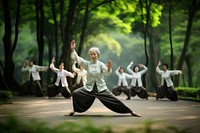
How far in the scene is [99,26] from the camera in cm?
3581

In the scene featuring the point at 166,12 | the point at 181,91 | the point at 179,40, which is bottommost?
the point at 181,91

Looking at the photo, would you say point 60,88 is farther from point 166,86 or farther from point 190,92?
point 190,92

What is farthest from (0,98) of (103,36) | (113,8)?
(103,36)

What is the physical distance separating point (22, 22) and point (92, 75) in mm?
23741

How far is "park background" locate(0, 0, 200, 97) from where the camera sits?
23328mm

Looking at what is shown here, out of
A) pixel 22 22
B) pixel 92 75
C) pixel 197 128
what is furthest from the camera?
pixel 22 22

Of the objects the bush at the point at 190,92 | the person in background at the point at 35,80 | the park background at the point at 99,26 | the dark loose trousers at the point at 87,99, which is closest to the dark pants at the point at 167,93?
the bush at the point at 190,92

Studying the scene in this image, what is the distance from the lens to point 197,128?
7.71 metres

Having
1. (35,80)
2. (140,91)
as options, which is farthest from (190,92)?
(35,80)

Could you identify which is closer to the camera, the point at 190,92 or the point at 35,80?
the point at 190,92

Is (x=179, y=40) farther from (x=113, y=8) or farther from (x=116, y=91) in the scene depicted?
(x=116, y=91)

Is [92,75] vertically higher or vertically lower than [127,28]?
lower

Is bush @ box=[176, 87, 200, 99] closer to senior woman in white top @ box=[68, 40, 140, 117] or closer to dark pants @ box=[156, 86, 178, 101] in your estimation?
dark pants @ box=[156, 86, 178, 101]

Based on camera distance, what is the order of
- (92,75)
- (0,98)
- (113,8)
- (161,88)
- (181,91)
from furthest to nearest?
(113,8) → (181,91) → (161,88) → (0,98) → (92,75)
